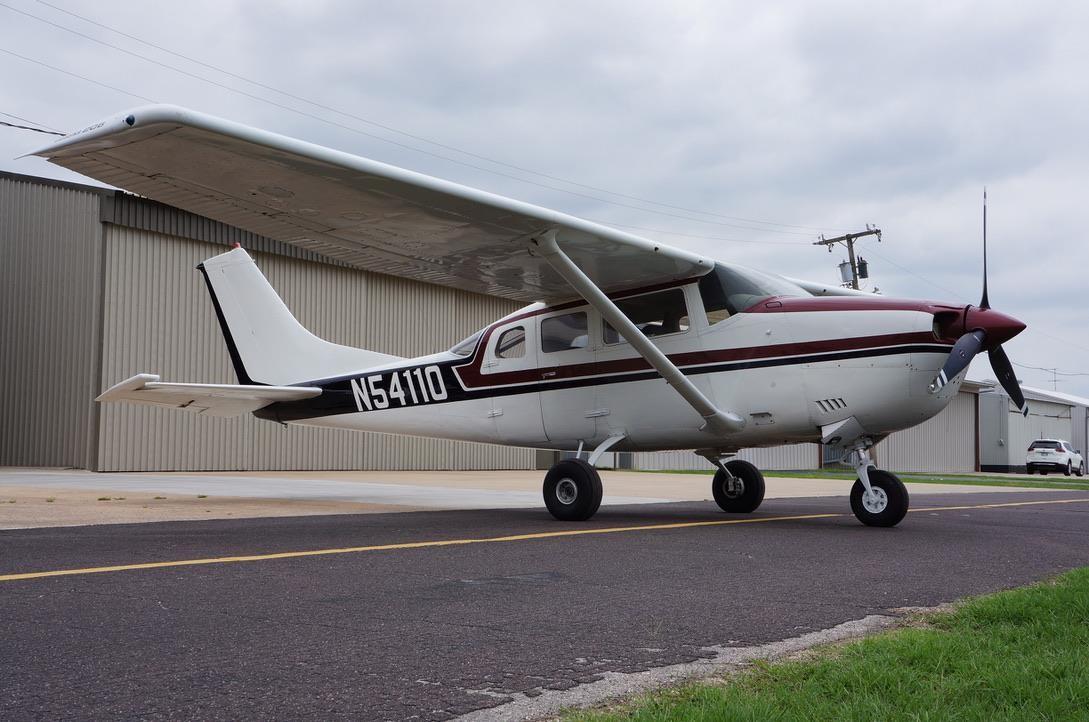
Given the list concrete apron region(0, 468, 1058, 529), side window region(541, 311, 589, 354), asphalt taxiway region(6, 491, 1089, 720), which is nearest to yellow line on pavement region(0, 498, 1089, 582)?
asphalt taxiway region(6, 491, 1089, 720)

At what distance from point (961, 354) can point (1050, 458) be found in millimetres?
41529

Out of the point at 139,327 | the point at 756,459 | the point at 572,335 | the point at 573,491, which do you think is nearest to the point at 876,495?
the point at 573,491

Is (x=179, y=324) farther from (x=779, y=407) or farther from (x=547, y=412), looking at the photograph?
(x=779, y=407)

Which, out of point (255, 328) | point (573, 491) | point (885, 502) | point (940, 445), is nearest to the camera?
point (885, 502)

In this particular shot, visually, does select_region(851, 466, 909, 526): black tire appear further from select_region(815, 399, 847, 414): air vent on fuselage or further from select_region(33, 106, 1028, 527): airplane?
select_region(815, 399, 847, 414): air vent on fuselage

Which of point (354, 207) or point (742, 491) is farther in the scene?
point (742, 491)

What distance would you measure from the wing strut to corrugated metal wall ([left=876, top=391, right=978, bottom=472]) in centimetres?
3837

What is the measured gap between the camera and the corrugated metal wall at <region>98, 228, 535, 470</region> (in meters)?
21.5

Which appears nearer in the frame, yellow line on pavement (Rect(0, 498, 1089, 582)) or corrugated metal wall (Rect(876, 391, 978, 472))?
yellow line on pavement (Rect(0, 498, 1089, 582))

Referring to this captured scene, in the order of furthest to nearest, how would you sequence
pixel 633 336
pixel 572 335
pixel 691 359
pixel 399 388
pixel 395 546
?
pixel 399 388
pixel 572 335
pixel 691 359
pixel 633 336
pixel 395 546

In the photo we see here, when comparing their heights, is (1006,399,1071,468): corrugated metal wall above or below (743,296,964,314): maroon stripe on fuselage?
below

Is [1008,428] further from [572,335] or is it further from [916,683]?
[916,683]

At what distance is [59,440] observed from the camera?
78.3 ft

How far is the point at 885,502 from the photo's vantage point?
8.78 metres
